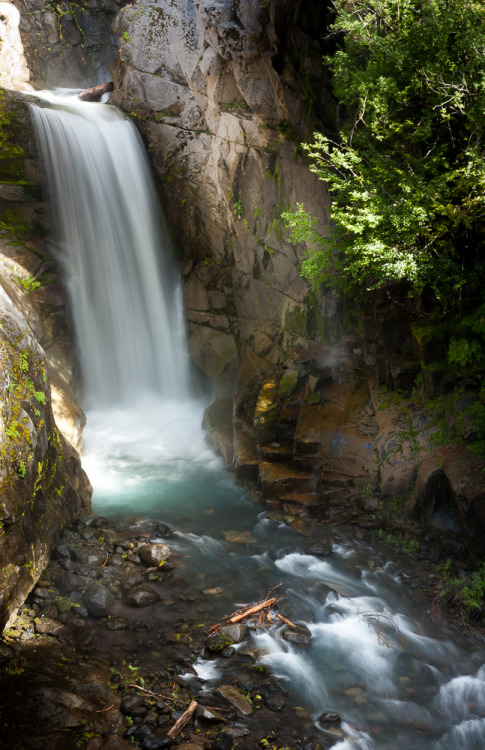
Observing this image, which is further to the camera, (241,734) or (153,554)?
(153,554)

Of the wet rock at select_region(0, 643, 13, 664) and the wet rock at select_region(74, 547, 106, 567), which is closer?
the wet rock at select_region(0, 643, 13, 664)

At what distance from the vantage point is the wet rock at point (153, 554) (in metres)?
8.73

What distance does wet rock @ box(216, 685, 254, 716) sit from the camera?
5805mm

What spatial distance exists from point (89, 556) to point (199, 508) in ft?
11.3

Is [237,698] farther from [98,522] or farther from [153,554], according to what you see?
[98,522]

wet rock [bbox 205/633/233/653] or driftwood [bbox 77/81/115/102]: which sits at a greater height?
driftwood [bbox 77/81/115/102]

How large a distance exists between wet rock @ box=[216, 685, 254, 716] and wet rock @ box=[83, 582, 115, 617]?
7.28 ft

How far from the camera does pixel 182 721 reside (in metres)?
5.42

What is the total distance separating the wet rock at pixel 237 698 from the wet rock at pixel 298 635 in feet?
4.26

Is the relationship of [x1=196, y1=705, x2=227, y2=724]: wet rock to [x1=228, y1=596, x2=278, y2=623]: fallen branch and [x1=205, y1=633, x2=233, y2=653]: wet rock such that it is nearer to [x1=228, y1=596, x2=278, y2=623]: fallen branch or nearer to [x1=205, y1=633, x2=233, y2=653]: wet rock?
[x1=205, y1=633, x2=233, y2=653]: wet rock

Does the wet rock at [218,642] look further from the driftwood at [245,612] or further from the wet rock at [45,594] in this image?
the wet rock at [45,594]

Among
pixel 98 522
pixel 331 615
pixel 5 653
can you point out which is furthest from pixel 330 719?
pixel 98 522

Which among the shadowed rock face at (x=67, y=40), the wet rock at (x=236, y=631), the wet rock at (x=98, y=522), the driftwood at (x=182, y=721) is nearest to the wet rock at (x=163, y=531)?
the wet rock at (x=98, y=522)

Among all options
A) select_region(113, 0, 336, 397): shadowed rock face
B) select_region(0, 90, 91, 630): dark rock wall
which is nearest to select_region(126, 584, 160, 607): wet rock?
select_region(0, 90, 91, 630): dark rock wall
